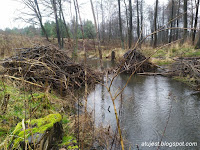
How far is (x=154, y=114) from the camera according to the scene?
3096mm

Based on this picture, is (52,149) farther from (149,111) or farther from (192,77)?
(192,77)

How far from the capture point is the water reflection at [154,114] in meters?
2.39

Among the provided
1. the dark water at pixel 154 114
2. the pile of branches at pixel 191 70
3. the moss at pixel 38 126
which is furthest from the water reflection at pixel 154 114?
the moss at pixel 38 126

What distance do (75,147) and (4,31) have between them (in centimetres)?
789

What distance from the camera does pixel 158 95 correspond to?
419 cm

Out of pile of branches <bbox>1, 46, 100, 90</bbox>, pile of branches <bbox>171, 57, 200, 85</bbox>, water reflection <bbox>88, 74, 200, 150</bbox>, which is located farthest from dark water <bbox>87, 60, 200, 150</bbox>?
pile of branches <bbox>1, 46, 100, 90</bbox>

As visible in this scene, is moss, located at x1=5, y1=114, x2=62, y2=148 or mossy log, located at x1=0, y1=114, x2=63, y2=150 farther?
moss, located at x1=5, y1=114, x2=62, y2=148

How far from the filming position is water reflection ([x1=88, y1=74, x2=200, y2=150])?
2.39m

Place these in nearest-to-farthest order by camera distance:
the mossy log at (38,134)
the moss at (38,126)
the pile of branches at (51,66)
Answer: the mossy log at (38,134) → the moss at (38,126) → the pile of branches at (51,66)

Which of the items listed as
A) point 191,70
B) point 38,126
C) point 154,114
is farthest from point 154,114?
point 191,70

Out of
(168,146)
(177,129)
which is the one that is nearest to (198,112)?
(177,129)

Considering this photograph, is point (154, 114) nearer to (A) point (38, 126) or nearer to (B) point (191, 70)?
(A) point (38, 126)

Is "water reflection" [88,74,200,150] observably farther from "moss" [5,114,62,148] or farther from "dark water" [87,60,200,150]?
"moss" [5,114,62,148]

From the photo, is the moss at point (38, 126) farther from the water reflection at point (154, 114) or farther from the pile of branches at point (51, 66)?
the pile of branches at point (51, 66)
